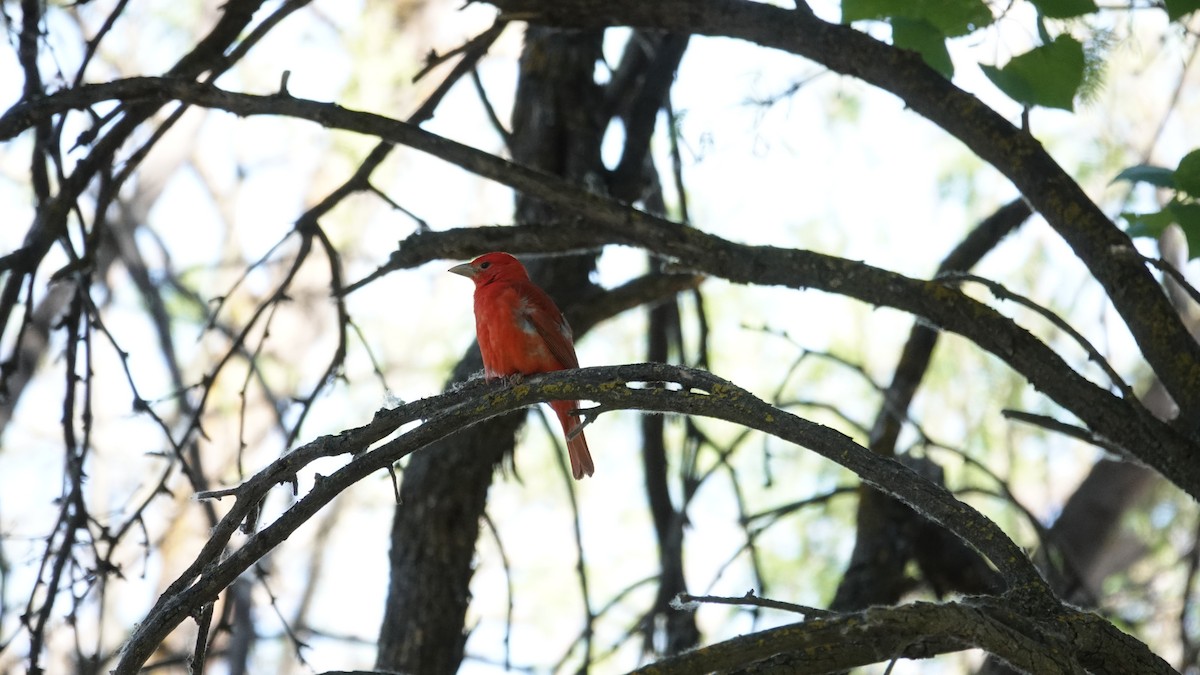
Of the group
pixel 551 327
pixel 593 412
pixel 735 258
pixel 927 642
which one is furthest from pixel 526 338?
pixel 927 642

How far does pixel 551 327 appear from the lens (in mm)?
4527

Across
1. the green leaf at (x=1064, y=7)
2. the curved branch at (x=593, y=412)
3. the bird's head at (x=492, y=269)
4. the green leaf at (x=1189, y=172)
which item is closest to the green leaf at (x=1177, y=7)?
the green leaf at (x=1064, y=7)

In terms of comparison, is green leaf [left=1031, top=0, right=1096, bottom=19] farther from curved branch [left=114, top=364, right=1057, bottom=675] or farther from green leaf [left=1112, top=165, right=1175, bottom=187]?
curved branch [left=114, top=364, right=1057, bottom=675]

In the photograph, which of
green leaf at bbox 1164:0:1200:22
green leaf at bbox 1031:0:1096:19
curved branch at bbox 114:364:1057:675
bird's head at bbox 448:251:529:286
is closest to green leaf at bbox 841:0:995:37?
green leaf at bbox 1031:0:1096:19

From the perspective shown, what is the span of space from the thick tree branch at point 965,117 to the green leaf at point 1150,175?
0.67ft

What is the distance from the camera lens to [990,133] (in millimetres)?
3650

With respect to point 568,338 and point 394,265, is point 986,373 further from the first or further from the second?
point 394,265

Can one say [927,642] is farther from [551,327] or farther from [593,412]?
[551,327]

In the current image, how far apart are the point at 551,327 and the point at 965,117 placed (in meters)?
1.63

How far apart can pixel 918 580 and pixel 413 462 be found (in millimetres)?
2131

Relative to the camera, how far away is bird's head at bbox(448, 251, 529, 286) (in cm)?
505

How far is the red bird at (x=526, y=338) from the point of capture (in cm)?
449

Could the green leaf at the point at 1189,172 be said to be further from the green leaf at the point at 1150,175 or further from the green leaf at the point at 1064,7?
the green leaf at the point at 1064,7

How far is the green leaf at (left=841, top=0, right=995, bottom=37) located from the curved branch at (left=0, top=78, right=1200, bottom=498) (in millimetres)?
676
